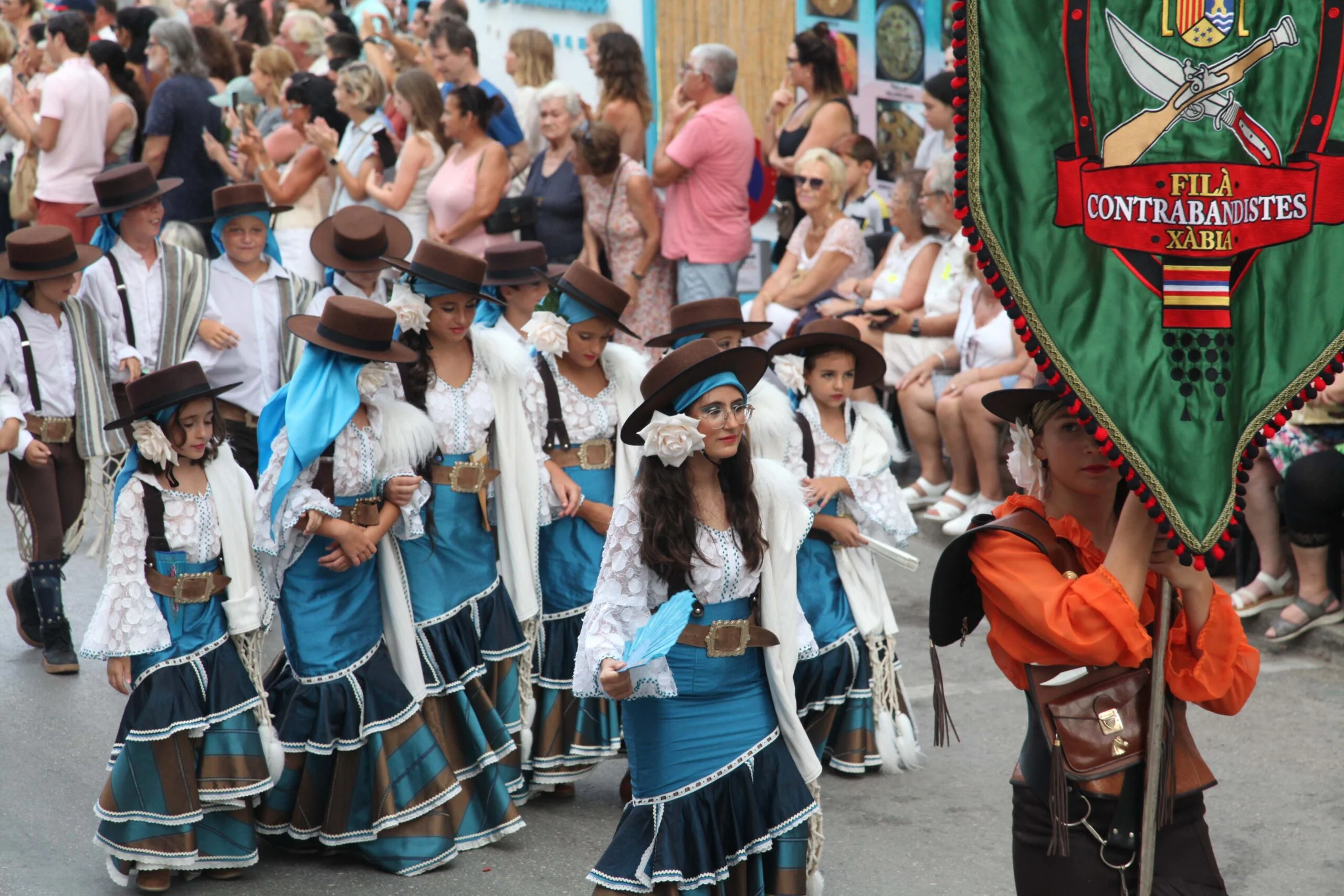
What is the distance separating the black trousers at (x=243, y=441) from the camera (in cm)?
851

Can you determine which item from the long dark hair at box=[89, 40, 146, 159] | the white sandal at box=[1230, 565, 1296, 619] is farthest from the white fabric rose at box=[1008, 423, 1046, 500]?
the long dark hair at box=[89, 40, 146, 159]

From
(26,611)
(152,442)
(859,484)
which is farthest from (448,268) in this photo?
(26,611)

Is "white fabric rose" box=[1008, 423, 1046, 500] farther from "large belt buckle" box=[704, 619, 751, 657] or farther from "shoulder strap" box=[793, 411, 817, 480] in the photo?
"shoulder strap" box=[793, 411, 817, 480]

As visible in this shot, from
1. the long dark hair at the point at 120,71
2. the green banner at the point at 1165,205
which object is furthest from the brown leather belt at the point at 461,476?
the long dark hair at the point at 120,71

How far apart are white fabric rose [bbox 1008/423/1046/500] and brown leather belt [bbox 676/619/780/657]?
1.19 m

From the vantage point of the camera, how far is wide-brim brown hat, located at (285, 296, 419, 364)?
5531 mm

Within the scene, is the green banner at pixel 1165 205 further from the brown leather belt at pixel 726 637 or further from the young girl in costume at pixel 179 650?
the young girl in costume at pixel 179 650

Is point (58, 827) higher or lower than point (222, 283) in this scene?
lower

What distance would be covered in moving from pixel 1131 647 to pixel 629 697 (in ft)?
5.36

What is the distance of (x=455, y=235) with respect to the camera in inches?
434

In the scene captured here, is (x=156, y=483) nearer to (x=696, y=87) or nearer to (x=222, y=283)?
(x=222, y=283)

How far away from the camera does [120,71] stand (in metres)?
12.6

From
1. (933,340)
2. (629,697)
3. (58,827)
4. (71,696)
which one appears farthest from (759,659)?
(933,340)

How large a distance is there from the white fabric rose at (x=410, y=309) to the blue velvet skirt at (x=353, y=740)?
0.80 meters
